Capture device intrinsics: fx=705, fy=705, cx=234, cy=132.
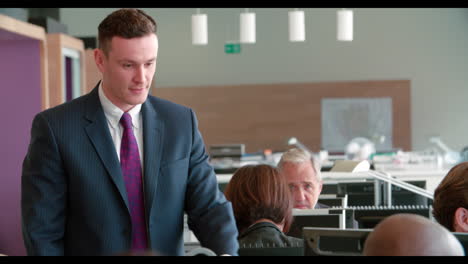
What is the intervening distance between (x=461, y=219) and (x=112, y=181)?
1.10 meters

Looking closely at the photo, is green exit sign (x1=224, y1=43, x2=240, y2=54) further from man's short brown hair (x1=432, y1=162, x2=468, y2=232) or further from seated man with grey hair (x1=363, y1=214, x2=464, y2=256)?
seated man with grey hair (x1=363, y1=214, x2=464, y2=256)

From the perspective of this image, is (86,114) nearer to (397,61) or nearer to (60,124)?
(60,124)

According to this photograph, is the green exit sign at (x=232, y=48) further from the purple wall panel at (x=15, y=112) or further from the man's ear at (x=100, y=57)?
the man's ear at (x=100, y=57)

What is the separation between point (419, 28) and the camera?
40.7 ft

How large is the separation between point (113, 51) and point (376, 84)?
407 inches

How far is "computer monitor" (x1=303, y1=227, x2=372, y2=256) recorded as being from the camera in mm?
1677

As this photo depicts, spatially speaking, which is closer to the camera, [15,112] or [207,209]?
[207,209]

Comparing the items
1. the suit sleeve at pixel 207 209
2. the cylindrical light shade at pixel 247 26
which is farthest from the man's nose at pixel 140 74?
the cylindrical light shade at pixel 247 26

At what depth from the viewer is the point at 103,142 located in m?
2.02

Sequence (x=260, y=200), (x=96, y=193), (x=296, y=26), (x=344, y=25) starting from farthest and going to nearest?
1. (x=344, y=25)
2. (x=296, y=26)
3. (x=260, y=200)
4. (x=96, y=193)

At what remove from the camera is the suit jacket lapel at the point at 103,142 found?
1.98 metres

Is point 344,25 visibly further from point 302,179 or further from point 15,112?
point 302,179

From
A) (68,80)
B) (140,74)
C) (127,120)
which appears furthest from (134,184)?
(68,80)
